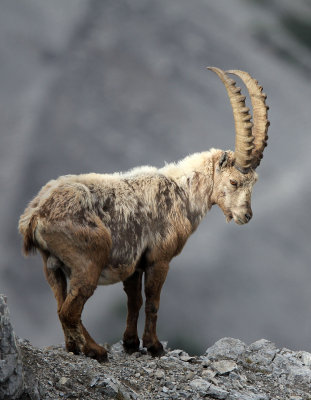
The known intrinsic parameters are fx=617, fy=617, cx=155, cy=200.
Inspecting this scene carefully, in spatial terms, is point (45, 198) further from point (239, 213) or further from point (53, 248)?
point (239, 213)

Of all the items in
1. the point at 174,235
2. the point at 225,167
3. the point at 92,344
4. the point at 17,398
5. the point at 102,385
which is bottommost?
the point at 17,398

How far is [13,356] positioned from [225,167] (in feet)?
22.0

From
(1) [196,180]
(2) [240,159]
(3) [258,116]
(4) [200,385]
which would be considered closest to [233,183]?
(2) [240,159]

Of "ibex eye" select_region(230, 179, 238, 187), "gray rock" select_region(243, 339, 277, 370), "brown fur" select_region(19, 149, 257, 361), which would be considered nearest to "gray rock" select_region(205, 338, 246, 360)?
"gray rock" select_region(243, 339, 277, 370)

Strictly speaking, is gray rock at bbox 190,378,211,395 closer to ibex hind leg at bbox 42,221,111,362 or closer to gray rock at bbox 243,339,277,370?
ibex hind leg at bbox 42,221,111,362

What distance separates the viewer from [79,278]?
11.3 metres

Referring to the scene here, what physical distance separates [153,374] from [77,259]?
2916 mm

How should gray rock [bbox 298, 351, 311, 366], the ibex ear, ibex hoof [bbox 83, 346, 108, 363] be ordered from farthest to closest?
gray rock [bbox 298, 351, 311, 366], the ibex ear, ibex hoof [bbox 83, 346, 108, 363]

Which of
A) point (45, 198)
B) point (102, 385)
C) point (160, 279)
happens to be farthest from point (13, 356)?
point (160, 279)

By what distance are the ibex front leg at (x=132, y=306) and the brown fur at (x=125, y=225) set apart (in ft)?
0.07

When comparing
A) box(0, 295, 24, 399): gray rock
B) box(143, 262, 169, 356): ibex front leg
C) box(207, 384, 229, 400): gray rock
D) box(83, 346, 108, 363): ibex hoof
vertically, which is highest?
box(143, 262, 169, 356): ibex front leg

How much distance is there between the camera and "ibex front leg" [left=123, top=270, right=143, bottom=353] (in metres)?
13.4

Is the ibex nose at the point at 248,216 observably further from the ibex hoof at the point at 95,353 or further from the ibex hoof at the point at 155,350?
the ibex hoof at the point at 95,353

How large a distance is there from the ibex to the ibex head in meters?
0.02
